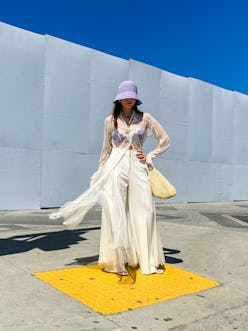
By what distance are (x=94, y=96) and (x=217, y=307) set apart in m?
10.2

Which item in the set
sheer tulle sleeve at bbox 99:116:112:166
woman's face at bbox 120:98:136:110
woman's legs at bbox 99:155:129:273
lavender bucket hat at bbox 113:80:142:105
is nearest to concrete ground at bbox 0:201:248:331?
woman's legs at bbox 99:155:129:273

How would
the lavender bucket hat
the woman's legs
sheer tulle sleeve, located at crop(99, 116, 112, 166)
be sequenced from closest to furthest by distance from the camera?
the woman's legs → the lavender bucket hat → sheer tulle sleeve, located at crop(99, 116, 112, 166)

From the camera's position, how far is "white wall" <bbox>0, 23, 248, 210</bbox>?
11.0 meters

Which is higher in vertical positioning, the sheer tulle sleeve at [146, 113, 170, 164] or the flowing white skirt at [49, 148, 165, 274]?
the sheer tulle sleeve at [146, 113, 170, 164]

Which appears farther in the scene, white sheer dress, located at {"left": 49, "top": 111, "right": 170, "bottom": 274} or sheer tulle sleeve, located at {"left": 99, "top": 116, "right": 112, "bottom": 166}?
sheer tulle sleeve, located at {"left": 99, "top": 116, "right": 112, "bottom": 166}

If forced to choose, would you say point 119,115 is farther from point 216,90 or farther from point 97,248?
point 216,90

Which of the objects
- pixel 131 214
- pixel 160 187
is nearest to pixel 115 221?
pixel 131 214

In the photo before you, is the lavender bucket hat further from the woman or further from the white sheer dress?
the white sheer dress

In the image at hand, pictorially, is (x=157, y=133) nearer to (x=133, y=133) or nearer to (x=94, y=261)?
(x=133, y=133)

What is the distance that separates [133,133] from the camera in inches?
169

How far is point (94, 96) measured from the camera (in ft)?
41.7

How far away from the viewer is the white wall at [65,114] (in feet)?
36.0

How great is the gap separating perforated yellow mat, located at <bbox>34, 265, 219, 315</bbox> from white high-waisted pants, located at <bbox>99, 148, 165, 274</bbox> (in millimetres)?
157

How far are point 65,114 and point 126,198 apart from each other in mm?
8122
